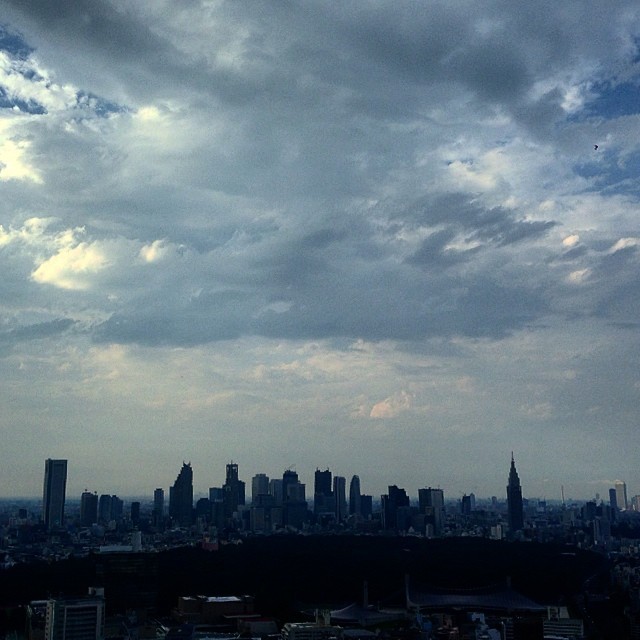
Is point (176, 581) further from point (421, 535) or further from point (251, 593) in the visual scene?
point (421, 535)

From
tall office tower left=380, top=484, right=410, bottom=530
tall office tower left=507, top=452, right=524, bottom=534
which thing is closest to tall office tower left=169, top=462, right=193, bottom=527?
tall office tower left=380, top=484, right=410, bottom=530

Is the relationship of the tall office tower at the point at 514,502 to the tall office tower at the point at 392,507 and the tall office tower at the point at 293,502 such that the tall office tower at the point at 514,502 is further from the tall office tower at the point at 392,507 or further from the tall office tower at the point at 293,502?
the tall office tower at the point at 293,502

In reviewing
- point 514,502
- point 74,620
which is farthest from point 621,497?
point 74,620

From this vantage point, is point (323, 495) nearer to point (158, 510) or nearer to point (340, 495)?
point (340, 495)

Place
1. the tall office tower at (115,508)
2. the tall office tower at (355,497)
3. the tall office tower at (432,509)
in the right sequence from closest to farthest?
the tall office tower at (432,509) < the tall office tower at (115,508) < the tall office tower at (355,497)

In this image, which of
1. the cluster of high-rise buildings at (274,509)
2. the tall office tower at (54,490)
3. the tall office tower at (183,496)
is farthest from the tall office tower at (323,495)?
the tall office tower at (54,490)

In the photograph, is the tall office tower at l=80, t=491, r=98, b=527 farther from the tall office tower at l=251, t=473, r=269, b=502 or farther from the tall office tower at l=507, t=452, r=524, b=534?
the tall office tower at l=507, t=452, r=524, b=534
